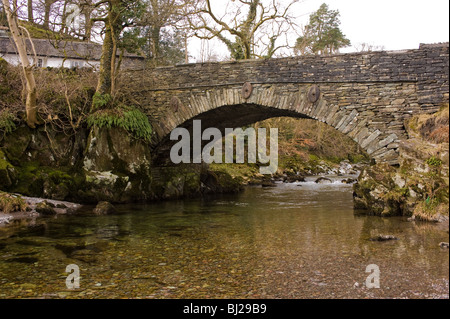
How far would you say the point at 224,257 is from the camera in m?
6.39

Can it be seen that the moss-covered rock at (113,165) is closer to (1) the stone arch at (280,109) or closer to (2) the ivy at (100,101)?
(2) the ivy at (100,101)

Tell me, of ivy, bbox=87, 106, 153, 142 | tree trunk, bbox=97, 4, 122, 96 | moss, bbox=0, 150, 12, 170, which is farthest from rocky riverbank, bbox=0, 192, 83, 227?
tree trunk, bbox=97, 4, 122, 96

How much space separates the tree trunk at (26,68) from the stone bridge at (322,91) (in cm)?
375

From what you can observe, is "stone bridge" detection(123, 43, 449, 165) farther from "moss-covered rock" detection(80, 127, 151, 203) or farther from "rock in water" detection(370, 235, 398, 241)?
"rock in water" detection(370, 235, 398, 241)

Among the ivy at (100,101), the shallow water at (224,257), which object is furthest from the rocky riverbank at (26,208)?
the ivy at (100,101)

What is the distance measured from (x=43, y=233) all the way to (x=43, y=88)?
7295mm

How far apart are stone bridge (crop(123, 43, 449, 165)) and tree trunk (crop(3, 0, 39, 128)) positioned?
3747 millimetres

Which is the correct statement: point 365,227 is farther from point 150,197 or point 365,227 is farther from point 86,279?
point 150,197

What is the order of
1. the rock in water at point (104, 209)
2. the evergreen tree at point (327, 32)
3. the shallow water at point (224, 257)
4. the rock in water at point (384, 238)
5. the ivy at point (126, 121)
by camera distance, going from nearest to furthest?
the shallow water at point (224, 257)
the rock in water at point (384, 238)
the rock in water at point (104, 209)
the ivy at point (126, 121)
the evergreen tree at point (327, 32)

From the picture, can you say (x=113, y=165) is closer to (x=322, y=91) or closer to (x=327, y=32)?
(x=322, y=91)

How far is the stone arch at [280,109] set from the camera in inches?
456

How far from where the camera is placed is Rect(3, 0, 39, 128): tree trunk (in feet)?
38.8

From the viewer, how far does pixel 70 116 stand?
13578 millimetres

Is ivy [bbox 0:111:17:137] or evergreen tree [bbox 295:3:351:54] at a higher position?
evergreen tree [bbox 295:3:351:54]
